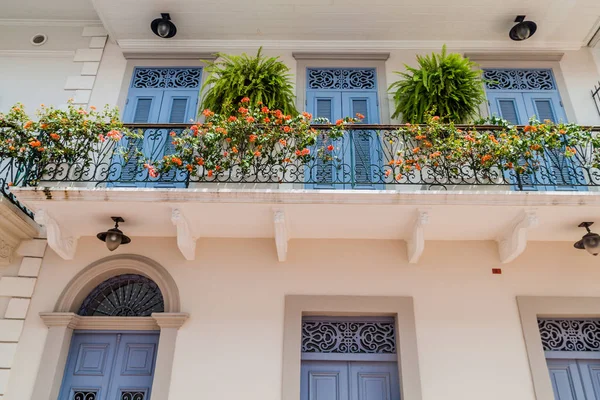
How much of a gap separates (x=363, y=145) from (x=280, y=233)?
197cm

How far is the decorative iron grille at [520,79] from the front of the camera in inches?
275

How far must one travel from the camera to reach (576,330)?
5.24 m

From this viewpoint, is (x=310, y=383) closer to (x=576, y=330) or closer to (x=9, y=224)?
(x=576, y=330)

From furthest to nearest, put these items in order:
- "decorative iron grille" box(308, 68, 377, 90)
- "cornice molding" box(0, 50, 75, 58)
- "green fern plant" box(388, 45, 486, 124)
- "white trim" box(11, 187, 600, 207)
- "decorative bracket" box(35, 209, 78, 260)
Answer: "cornice molding" box(0, 50, 75, 58)
"decorative iron grille" box(308, 68, 377, 90)
"green fern plant" box(388, 45, 486, 124)
"decorative bracket" box(35, 209, 78, 260)
"white trim" box(11, 187, 600, 207)

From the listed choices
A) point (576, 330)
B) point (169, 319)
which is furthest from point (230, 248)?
point (576, 330)

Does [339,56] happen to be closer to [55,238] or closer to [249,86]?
[249,86]

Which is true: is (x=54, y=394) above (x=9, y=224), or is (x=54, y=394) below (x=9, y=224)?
below

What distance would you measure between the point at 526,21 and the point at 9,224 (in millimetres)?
7888

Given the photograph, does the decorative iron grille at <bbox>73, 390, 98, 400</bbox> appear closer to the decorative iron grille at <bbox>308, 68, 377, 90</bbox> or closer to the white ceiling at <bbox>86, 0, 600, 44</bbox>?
the decorative iron grille at <bbox>308, 68, 377, 90</bbox>

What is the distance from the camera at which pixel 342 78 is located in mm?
7109

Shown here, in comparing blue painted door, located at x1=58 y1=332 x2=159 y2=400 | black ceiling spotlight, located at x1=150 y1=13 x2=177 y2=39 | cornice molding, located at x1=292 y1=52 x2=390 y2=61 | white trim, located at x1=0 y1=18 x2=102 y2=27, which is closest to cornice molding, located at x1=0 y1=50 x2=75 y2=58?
white trim, located at x1=0 y1=18 x2=102 y2=27

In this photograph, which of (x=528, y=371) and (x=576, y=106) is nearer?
(x=528, y=371)

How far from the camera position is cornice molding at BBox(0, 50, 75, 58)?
23.9 ft

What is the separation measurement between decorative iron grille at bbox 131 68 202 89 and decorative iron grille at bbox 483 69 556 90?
15.4 feet
